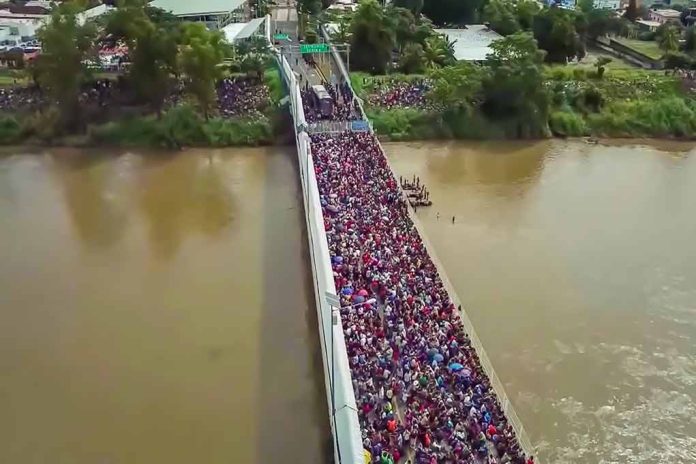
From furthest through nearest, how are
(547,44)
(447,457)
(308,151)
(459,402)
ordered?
(547,44) → (308,151) → (459,402) → (447,457)

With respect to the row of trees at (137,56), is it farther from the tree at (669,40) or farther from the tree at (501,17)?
the tree at (669,40)

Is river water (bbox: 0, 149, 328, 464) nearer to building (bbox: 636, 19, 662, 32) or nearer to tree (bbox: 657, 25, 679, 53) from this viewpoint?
tree (bbox: 657, 25, 679, 53)

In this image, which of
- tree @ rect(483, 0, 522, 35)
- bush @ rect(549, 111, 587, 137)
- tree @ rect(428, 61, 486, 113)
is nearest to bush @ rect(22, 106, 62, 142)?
tree @ rect(428, 61, 486, 113)

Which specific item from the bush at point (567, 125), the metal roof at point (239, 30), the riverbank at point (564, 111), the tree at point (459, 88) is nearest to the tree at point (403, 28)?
the riverbank at point (564, 111)

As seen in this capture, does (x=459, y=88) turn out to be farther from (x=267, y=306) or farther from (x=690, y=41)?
(x=690, y=41)

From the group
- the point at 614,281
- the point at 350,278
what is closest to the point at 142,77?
the point at 350,278

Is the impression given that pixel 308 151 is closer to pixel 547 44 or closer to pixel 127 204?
pixel 127 204

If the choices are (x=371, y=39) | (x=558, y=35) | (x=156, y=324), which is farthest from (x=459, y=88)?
(x=156, y=324)
